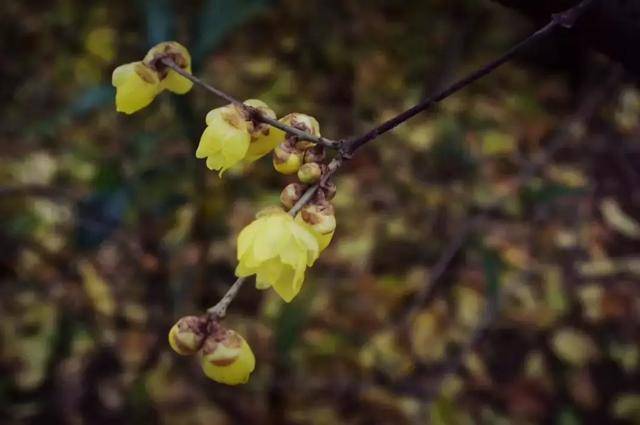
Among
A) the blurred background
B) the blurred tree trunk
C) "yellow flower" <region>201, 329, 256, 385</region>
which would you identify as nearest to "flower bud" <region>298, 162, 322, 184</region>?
"yellow flower" <region>201, 329, 256, 385</region>

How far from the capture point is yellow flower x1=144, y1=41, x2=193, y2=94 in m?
0.58

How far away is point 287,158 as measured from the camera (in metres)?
0.50

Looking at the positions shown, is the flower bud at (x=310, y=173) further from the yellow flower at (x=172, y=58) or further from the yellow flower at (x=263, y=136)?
the yellow flower at (x=172, y=58)

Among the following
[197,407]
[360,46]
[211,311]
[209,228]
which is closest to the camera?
[211,311]

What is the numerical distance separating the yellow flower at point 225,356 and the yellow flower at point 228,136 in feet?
0.35

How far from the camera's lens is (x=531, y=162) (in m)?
2.02

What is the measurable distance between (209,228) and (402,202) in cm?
72

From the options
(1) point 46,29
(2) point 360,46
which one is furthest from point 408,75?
(1) point 46,29

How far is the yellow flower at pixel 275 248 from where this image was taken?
0.47m

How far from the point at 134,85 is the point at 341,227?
1.30 m

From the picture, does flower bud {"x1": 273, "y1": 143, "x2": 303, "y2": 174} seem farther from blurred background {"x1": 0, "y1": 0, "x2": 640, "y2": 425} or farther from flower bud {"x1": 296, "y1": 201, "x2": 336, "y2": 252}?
blurred background {"x1": 0, "y1": 0, "x2": 640, "y2": 425}

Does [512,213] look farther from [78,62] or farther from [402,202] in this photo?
[78,62]

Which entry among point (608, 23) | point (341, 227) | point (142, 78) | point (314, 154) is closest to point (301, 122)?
point (314, 154)

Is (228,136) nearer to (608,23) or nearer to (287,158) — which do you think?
(287,158)
